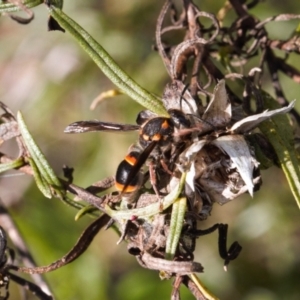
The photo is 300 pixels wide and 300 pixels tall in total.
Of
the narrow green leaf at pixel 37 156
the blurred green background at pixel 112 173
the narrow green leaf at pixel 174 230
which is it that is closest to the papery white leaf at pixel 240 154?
the narrow green leaf at pixel 174 230

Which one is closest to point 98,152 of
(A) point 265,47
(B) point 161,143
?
(A) point 265,47

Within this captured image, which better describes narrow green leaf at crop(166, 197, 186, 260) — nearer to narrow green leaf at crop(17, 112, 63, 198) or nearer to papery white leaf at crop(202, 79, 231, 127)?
papery white leaf at crop(202, 79, 231, 127)

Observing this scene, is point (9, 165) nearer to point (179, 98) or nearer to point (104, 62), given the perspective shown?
point (104, 62)

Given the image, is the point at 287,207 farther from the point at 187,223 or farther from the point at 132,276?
the point at 187,223

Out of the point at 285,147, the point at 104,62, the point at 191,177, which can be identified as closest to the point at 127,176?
the point at 191,177

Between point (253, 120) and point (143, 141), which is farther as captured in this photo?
point (143, 141)
